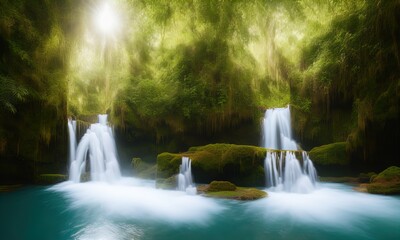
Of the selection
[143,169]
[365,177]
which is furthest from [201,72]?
[365,177]

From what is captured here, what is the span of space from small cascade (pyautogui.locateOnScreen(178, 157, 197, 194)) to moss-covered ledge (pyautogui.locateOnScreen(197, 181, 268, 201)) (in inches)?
26.4

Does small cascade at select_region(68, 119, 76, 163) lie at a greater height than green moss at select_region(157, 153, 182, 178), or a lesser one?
greater

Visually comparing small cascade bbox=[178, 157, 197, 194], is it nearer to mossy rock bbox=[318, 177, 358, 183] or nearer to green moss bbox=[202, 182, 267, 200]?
green moss bbox=[202, 182, 267, 200]

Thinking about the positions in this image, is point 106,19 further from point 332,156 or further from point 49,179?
point 332,156

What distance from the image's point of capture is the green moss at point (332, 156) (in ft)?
35.7

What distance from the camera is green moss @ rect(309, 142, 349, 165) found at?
35.7 feet

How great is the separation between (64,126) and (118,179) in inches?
142

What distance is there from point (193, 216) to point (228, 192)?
2329 millimetres

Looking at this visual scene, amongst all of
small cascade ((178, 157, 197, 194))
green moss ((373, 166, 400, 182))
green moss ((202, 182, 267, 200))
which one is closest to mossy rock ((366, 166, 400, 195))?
green moss ((373, 166, 400, 182))

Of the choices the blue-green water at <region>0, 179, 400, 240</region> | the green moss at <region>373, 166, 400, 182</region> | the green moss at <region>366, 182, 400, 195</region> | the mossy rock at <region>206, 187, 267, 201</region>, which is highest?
the green moss at <region>373, 166, 400, 182</region>

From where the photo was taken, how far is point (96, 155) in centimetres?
1358

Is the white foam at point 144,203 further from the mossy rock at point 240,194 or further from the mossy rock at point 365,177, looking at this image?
the mossy rock at point 365,177

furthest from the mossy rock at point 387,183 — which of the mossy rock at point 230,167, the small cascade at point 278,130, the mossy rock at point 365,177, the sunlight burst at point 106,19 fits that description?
the sunlight burst at point 106,19

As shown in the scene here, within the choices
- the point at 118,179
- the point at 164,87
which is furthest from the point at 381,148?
the point at 118,179
